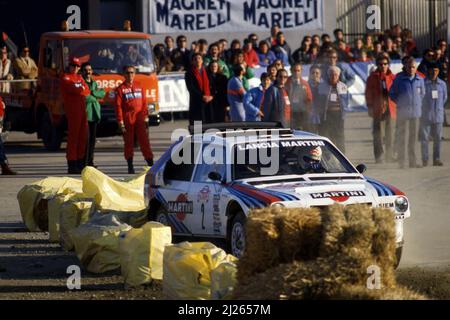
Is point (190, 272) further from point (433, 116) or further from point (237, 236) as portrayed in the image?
→ point (433, 116)

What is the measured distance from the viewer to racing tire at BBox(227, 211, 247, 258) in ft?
39.5

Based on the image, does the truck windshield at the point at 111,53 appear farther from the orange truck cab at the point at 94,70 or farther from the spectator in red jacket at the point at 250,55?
the spectator in red jacket at the point at 250,55

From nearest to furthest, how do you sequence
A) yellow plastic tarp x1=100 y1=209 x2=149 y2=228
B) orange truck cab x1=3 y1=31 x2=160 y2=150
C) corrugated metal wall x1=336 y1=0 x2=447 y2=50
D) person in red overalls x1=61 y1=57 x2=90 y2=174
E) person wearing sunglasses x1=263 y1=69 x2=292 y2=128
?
yellow plastic tarp x1=100 y1=209 x2=149 y2=228, person wearing sunglasses x1=263 y1=69 x2=292 y2=128, person in red overalls x1=61 y1=57 x2=90 y2=174, orange truck cab x1=3 y1=31 x2=160 y2=150, corrugated metal wall x1=336 y1=0 x2=447 y2=50

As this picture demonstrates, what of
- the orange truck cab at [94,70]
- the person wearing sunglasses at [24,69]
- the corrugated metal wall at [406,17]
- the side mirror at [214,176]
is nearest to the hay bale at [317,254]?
the side mirror at [214,176]

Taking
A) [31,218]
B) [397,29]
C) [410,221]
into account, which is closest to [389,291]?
[410,221]

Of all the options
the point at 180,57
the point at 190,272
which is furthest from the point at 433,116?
the point at 190,272

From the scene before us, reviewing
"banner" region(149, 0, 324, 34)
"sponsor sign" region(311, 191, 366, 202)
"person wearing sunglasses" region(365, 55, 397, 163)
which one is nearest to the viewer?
"sponsor sign" region(311, 191, 366, 202)

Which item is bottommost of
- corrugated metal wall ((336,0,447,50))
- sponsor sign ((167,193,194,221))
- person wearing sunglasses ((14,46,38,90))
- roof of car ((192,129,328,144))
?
sponsor sign ((167,193,194,221))

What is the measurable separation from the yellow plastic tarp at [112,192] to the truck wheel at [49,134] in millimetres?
8641

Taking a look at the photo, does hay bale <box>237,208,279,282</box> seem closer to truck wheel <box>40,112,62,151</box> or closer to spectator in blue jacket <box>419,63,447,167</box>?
spectator in blue jacket <box>419,63,447,167</box>

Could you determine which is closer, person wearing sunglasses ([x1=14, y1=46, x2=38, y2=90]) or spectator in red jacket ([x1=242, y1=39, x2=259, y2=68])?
person wearing sunglasses ([x1=14, y1=46, x2=38, y2=90])

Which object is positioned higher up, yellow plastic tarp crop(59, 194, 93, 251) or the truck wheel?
the truck wheel

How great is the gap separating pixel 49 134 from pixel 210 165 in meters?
11.6

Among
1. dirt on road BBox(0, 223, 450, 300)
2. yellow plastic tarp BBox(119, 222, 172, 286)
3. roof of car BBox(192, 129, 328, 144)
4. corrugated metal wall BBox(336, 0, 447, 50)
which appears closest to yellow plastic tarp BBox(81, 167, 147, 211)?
dirt on road BBox(0, 223, 450, 300)
